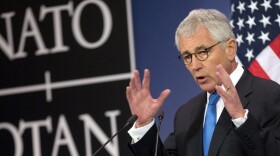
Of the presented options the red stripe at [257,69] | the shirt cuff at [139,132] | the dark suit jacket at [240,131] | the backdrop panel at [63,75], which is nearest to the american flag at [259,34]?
the red stripe at [257,69]

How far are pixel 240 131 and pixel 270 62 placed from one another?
1422mm

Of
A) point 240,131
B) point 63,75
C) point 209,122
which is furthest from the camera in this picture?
point 63,75

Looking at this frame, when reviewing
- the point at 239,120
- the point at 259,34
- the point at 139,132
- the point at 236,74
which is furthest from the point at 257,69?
the point at 239,120

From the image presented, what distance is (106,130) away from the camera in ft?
14.2

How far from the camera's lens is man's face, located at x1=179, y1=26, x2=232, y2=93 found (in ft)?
8.37

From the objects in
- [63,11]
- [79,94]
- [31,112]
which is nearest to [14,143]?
[31,112]

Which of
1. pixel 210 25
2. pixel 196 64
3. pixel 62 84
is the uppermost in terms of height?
pixel 210 25

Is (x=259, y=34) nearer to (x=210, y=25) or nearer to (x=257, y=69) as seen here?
(x=257, y=69)

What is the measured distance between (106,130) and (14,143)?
2.33 ft

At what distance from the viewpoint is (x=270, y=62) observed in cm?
360

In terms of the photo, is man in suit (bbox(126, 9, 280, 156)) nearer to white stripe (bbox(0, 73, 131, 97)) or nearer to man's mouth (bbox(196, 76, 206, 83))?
man's mouth (bbox(196, 76, 206, 83))

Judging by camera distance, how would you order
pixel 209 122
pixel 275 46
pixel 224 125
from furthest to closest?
pixel 275 46 < pixel 209 122 < pixel 224 125

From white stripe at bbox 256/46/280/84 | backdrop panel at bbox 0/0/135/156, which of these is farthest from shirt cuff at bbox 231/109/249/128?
backdrop panel at bbox 0/0/135/156

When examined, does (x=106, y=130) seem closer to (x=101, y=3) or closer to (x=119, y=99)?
(x=119, y=99)
